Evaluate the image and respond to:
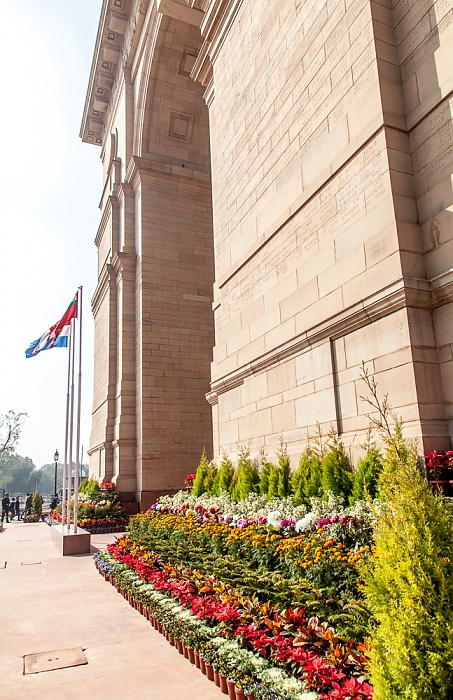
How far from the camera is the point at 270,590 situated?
4773mm

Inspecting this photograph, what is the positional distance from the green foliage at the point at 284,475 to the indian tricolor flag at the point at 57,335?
7.72m

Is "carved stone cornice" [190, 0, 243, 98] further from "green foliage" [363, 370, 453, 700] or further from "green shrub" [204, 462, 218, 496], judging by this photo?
"green foliage" [363, 370, 453, 700]

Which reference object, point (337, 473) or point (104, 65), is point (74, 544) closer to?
point (337, 473)

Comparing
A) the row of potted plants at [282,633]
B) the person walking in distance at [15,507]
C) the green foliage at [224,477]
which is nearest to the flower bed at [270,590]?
the row of potted plants at [282,633]

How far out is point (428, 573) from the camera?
2.57 m

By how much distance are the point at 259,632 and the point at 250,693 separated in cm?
63

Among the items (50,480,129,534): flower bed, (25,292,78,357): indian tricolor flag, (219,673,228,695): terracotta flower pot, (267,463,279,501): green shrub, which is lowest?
(219,673,228,695): terracotta flower pot

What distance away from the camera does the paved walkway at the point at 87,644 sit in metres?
3.92

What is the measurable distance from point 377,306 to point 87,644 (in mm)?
4815

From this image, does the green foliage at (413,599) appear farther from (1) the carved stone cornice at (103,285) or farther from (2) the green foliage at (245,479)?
(1) the carved stone cornice at (103,285)

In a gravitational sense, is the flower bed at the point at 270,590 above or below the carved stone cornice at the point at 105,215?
below

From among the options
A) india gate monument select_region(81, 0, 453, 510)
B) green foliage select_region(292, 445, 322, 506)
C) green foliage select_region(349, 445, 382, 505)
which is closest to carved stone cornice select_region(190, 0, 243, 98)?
india gate monument select_region(81, 0, 453, 510)

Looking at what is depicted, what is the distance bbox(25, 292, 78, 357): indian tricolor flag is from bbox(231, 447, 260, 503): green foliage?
21.9 feet

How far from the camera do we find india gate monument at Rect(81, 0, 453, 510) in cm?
618
